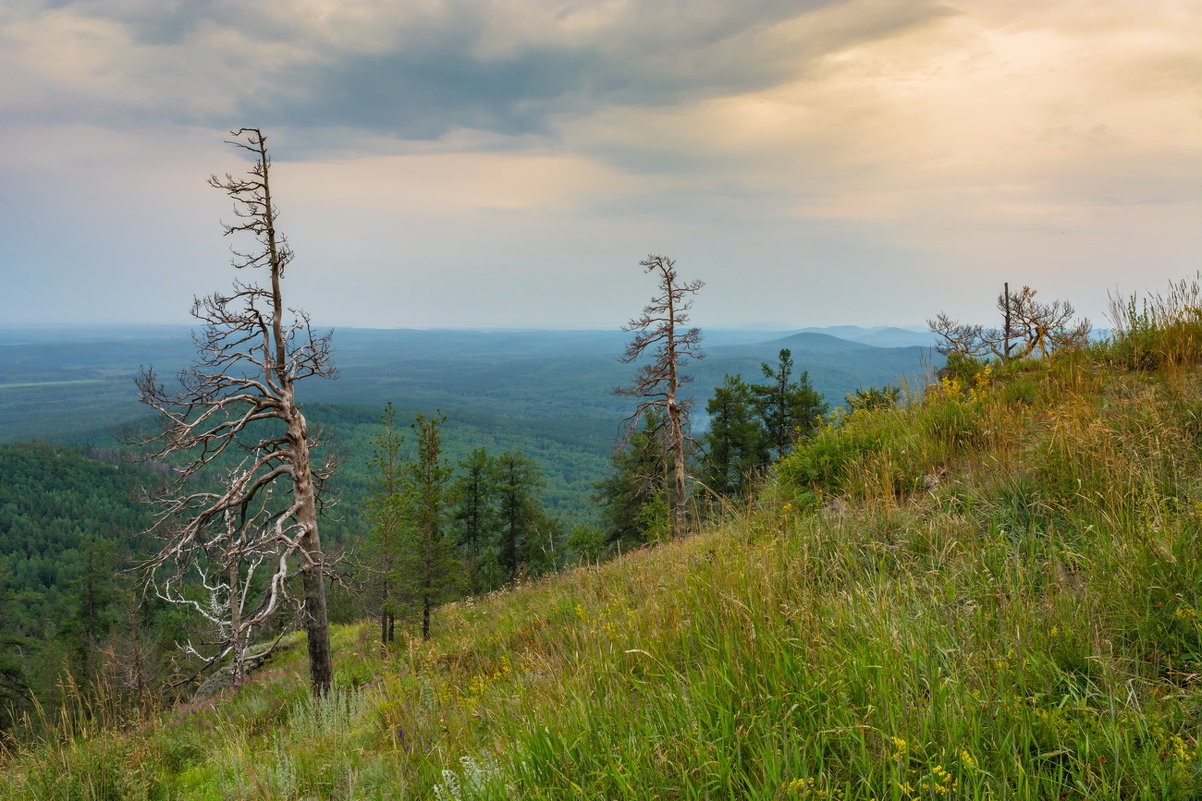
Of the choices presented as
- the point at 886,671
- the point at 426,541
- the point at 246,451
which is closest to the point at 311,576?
the point at 246,451

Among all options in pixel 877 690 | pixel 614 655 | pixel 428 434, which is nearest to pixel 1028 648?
pixel 877 690

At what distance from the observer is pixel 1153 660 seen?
2186mm

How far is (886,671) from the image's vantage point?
2.21m

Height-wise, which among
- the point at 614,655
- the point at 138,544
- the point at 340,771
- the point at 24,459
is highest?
the point at 614,655

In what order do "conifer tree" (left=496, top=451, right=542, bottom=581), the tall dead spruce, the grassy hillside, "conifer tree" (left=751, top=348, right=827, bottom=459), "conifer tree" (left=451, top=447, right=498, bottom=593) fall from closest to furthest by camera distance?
the grassy hillside
the tall dead spruce
"conifer tree" (left=751, top=348, right=827, bottom=459)
"conifer tree" (left=451, top=447, right=498, bottom=593)
"conifer tree" (left=496, top=451, right=542, bottom=581)

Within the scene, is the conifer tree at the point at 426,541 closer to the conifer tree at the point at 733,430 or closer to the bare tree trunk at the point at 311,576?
the bare tree trunk at the point at 311,576

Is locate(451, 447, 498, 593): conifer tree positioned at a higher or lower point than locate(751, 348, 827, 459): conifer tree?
lower

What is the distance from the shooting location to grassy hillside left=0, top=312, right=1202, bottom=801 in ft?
6.07

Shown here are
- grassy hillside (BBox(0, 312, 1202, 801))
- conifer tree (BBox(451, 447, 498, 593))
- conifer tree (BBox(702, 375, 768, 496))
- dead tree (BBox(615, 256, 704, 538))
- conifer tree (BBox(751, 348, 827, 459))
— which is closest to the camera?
grassy hillside (BBox(0, 312, 1202, 801))

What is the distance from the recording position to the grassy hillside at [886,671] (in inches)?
72.8

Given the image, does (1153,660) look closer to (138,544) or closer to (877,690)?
(877,690)

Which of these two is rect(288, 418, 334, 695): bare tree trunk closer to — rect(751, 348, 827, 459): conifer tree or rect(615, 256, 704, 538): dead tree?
rect(615, 256, 704, 538): dead tree

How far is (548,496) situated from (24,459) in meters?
130

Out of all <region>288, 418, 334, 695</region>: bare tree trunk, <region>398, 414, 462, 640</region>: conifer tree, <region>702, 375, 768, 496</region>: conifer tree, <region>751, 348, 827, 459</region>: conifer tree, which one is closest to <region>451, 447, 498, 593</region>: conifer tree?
<region>398, 414, 462, 640</region>: conifer tree
